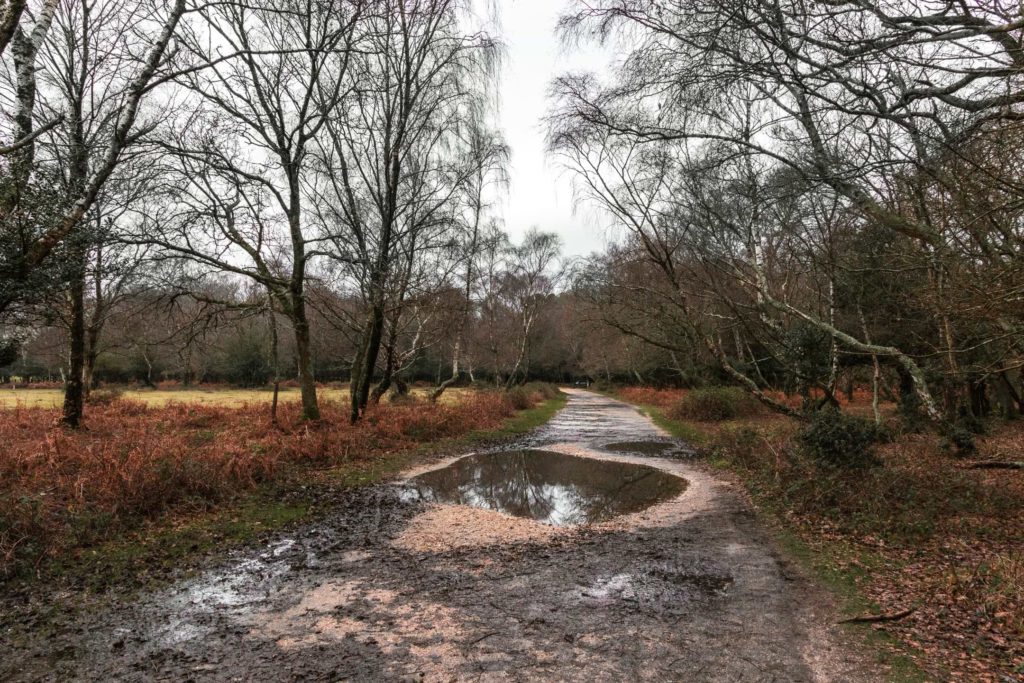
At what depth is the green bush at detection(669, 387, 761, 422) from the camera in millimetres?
21031

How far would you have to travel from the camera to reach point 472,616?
14.4ft

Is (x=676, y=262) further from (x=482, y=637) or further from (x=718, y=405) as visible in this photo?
(x=482, y=637)

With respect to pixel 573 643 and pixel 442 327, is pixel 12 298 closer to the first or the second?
pixel 573 643

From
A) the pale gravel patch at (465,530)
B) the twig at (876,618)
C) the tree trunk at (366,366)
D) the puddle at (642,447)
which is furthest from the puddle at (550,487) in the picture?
the tree trunk at (366,366)

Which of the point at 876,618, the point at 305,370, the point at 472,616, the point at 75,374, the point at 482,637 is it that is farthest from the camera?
the point at 305,370

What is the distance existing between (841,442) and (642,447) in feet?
24.1

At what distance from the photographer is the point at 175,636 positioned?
4070 mm

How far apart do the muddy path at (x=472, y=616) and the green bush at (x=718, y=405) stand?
1496cm

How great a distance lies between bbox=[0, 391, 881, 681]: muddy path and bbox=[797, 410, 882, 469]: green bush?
240 cm

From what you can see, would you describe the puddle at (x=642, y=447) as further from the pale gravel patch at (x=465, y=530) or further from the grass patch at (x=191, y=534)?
the pale gravel patch at (x=465, y=530)

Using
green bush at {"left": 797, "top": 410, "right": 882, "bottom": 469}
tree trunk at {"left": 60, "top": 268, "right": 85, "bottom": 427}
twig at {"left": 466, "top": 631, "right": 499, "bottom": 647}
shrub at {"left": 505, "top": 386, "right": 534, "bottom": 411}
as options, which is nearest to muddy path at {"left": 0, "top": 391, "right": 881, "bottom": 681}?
twig at {"left": 466, "top": 631, "right": 499, "bottom": 647}

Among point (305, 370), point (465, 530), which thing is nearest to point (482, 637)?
point (465, 530)

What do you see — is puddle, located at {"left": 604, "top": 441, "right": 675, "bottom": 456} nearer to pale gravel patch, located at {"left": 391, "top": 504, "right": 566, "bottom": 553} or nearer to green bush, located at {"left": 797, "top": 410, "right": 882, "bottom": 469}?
green bush, located at {"left": 797, "top": 410, "right": 882, "bottom": 469}

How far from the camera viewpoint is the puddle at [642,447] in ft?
47.4
